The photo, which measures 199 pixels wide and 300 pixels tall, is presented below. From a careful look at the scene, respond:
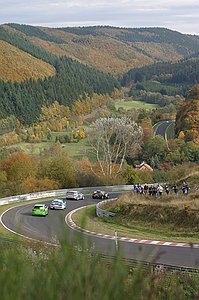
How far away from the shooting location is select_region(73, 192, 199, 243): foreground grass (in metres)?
27.9

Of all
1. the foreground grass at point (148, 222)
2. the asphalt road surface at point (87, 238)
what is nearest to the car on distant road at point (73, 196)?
the asphalt road surface at point (87, 238)

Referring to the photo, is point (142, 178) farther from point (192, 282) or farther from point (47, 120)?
point (47, 120)

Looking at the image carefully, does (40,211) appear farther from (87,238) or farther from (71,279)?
(71,279)

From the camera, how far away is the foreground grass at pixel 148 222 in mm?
27922

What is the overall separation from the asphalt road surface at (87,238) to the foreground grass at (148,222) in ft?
8.22

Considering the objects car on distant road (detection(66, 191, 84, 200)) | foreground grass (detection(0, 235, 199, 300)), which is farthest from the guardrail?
foreground grass (detection(0, 235, 199, 300))

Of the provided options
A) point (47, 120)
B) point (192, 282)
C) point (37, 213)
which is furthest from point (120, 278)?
point (47, 120)

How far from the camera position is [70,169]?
56031 millimetres

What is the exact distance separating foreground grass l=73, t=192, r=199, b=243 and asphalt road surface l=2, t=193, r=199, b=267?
2505 millimetres

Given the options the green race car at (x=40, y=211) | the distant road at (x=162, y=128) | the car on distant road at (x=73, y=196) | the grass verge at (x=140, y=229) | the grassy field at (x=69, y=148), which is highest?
the grass verge at (x=140, y=229)

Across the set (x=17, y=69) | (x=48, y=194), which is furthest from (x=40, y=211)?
(x=17, y=69)

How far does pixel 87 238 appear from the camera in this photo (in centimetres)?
507

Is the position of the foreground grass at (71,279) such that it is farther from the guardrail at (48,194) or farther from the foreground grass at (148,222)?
A: the guardrail at (48,194)

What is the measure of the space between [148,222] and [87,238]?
26382mm
